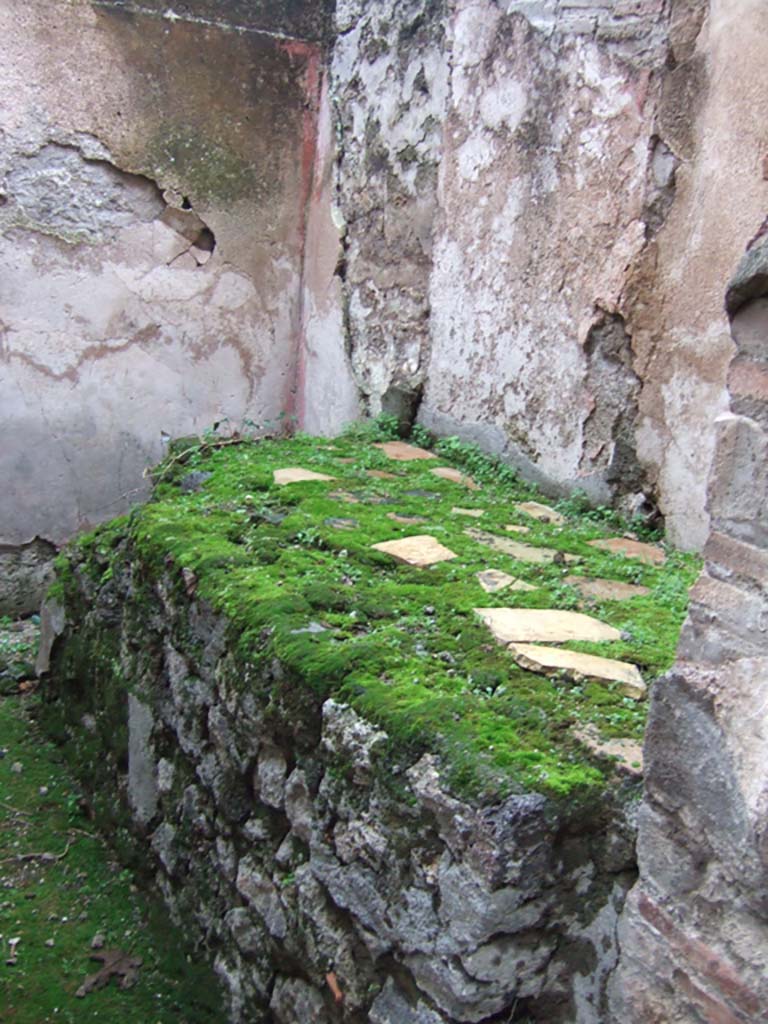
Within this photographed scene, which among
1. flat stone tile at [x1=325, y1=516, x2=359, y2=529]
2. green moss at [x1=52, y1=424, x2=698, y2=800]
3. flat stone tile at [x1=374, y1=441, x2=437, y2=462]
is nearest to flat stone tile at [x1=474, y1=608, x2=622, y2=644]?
green moss at [x1=52, y1=424, x2=698, y2=800]

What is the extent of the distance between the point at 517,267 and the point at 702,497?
1340 millimetres

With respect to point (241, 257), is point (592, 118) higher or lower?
higher

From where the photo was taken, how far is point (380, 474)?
155 inches

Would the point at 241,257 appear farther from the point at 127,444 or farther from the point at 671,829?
the point at 671,829

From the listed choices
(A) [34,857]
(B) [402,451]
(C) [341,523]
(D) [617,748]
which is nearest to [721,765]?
(D) [617,748]

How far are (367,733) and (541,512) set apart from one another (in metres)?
1.72

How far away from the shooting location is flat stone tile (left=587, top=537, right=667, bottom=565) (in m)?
3.04

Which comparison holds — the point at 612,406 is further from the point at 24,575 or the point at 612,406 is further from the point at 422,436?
the point at 24,575

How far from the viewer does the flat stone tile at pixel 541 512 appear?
342 centimetres

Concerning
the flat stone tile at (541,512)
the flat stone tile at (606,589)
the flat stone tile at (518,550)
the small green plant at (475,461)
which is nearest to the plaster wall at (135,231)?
the small green plant at (475,461)

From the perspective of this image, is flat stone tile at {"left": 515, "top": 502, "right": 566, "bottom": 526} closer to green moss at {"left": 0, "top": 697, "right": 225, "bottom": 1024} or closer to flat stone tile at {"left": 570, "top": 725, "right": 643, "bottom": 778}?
flat stone tile at {"left": 570, "top": 725, "right": 643, "bottom": 778}

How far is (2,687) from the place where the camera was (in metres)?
4.34

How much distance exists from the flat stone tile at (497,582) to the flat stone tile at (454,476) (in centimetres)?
108

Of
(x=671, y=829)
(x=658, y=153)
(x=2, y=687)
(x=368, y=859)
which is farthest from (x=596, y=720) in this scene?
(x=2, y=687)
